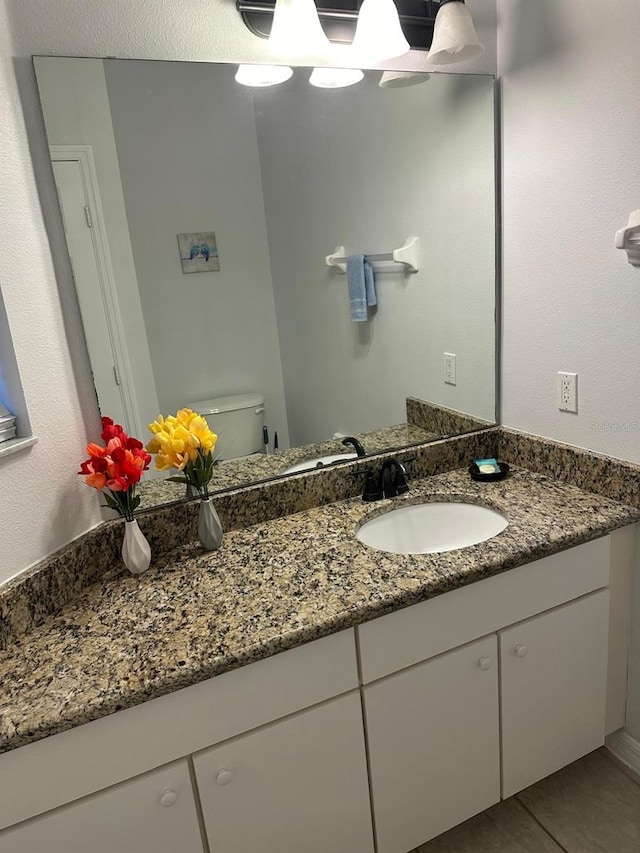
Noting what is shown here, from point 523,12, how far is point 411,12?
0.31m

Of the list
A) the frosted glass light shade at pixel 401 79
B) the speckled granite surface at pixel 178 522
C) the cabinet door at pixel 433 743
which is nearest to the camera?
the speckled granite surface at pixel 178 522

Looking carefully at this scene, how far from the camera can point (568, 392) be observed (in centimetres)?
168

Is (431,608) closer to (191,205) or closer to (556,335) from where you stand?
(556,335)

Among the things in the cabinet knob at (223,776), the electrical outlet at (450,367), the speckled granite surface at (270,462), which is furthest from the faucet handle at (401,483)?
the cabinet knob at (223,776)

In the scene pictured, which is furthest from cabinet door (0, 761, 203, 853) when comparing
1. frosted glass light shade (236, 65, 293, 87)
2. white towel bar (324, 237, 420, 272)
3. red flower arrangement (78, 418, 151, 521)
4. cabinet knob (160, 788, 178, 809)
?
frosted glass light shade (236, 65, 293, 87)

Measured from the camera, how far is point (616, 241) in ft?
4.57

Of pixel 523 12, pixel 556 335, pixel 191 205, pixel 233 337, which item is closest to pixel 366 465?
pixel 233 337

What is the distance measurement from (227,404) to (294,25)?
0.94 metres

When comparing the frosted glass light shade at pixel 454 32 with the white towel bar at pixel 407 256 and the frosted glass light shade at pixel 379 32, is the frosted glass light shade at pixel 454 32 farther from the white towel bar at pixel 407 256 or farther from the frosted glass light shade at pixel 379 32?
the white towel bar at pixel 407 256

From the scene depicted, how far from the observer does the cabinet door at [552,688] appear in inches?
58.4

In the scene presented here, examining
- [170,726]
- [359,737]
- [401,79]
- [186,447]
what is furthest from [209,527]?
[401,79]

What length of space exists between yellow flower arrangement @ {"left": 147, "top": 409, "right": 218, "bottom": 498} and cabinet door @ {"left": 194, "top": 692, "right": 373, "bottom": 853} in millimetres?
582

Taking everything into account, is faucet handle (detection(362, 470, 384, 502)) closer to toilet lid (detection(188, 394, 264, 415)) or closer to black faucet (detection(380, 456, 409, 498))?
black faucet (detection(380, 456, 409, 498))

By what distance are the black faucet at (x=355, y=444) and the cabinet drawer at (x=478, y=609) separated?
59 cm
